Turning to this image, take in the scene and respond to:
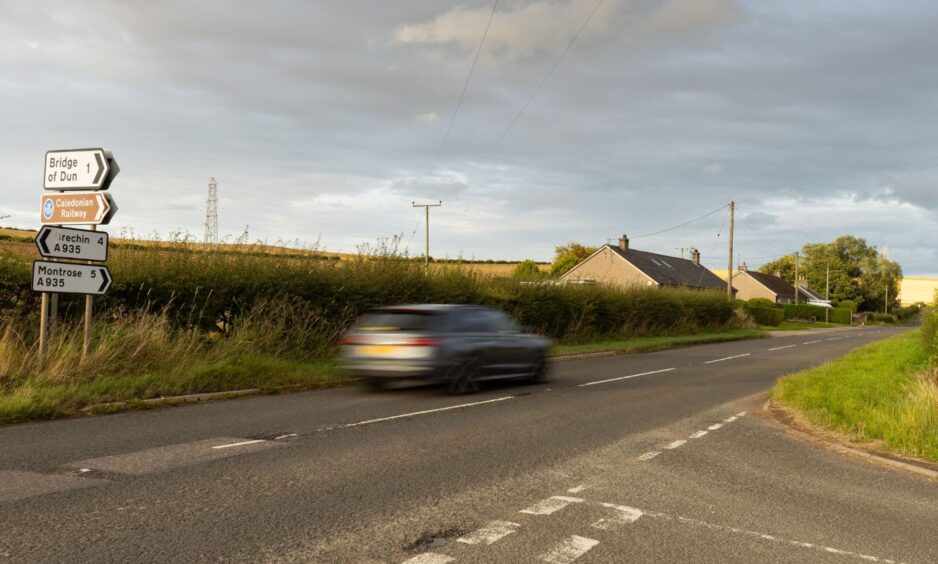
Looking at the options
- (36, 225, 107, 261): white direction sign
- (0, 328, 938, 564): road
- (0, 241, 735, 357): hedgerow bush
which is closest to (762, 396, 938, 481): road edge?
(0, 328, 938, 564): road

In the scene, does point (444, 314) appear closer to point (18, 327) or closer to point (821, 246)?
point (18, 327)

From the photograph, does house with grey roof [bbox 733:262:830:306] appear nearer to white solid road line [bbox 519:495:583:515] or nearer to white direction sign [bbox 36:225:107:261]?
white direction sign [bbox 36:225:107:261]

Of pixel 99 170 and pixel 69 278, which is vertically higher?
pixel 99 170

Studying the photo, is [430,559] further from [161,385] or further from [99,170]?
[99,170]

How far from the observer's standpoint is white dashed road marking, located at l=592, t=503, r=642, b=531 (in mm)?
5059

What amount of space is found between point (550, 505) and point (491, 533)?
0.85m

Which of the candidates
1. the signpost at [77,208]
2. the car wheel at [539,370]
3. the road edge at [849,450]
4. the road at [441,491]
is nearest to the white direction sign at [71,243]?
the signpost at [77,208]

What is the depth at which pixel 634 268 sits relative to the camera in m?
63.5

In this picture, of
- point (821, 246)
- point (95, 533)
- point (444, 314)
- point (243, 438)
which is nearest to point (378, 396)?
point (444, 314)

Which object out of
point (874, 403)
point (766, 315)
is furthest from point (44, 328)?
point (766, 315)

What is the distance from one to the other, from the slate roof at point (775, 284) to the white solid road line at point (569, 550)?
98.0m

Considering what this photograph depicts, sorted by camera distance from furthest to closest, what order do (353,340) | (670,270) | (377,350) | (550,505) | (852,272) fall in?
(852,272)
(670,270)
(353,340)
(377,350)
(550,505)

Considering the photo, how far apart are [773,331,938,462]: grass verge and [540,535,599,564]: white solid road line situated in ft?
16.1

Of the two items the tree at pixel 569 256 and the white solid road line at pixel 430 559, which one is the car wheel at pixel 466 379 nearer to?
the white solid road line at pixel 430 559
